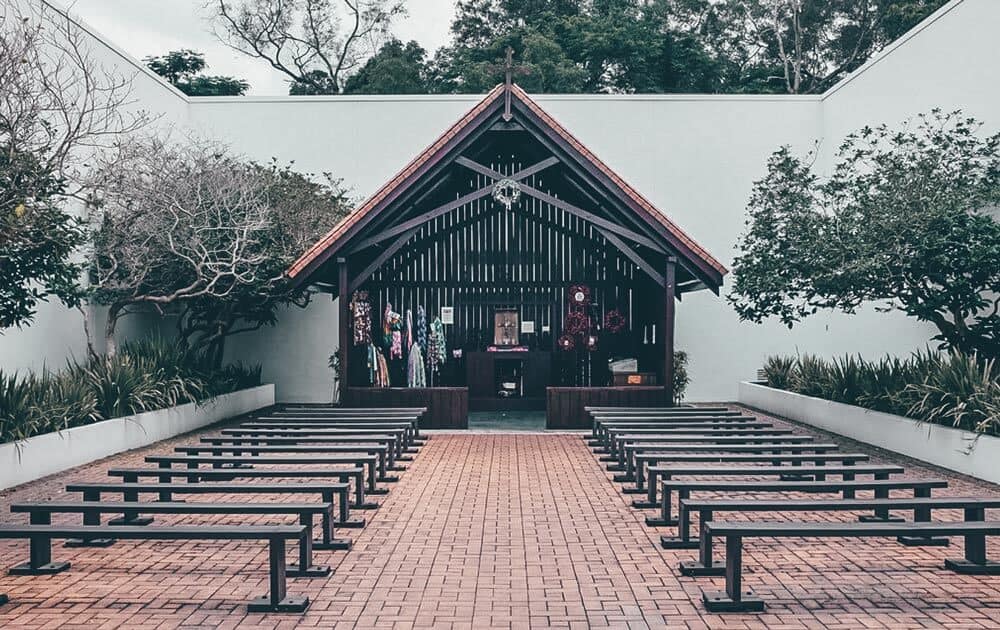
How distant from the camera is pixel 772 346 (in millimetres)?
18703

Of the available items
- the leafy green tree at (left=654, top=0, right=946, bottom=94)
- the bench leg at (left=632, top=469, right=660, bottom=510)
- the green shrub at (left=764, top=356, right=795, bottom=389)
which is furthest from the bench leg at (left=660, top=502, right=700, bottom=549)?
the leafy green tree at (left=654, top=0, right=946, bottom=94)

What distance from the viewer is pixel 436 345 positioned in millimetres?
16109

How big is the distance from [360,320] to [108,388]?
444cm

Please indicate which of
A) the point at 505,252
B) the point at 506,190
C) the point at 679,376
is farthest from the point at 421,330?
the point at 679,376

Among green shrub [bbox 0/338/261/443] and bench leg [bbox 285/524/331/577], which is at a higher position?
green shrub [bbox 0/338/261/443]

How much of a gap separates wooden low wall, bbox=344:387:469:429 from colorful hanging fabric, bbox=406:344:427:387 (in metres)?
1.66

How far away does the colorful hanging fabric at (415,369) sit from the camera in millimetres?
15328

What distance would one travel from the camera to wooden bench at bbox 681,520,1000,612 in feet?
16.6

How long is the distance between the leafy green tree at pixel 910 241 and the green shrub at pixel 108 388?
9.42 meters

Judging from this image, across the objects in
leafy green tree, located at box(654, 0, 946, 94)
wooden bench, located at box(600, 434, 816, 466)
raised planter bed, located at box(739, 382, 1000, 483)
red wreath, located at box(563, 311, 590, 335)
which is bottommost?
raised planter bed, located at box(739, 382, 1000, 483)

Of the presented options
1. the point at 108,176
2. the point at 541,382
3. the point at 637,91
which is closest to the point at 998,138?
the point at 541,382

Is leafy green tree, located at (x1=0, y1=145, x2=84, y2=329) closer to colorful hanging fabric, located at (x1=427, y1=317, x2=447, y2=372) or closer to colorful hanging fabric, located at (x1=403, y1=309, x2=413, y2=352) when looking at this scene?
colorful hanging fabric, located at (x1=403, y1=309, x2=413, y2=352)

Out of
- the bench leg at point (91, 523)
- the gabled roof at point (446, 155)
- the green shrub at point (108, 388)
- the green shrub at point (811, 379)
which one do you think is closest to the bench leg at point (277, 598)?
the bench leg at point (91, 523)

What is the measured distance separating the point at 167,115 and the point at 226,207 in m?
5.71
